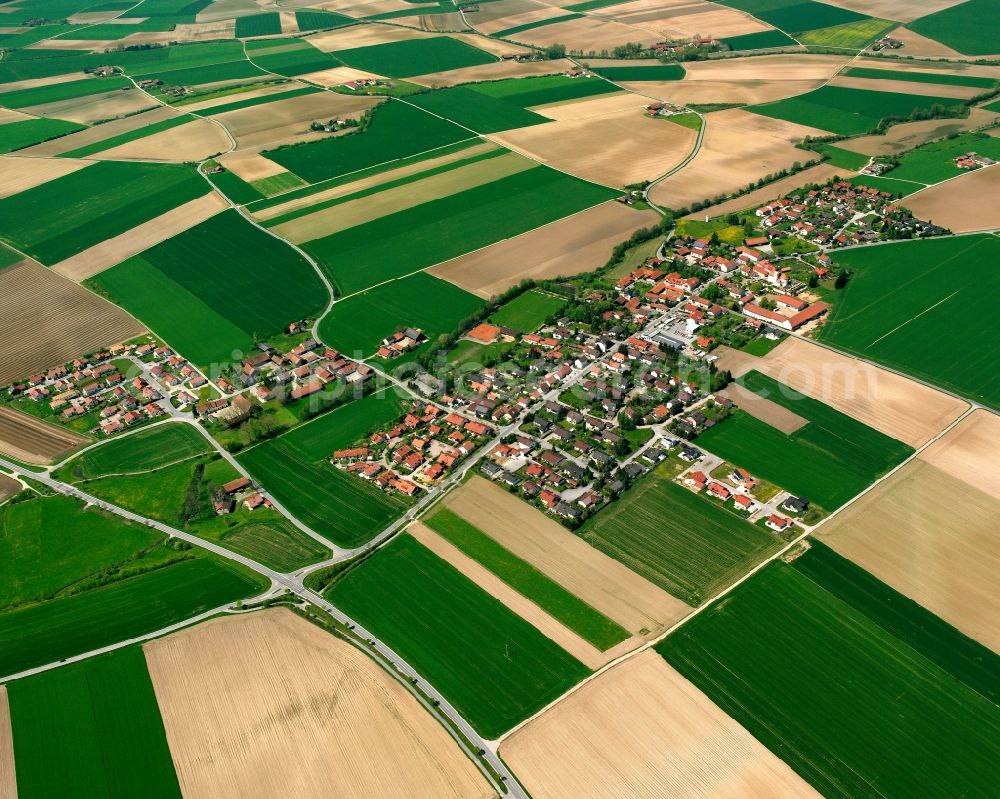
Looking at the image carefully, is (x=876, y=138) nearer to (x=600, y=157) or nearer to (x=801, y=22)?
(x=600, y=157)

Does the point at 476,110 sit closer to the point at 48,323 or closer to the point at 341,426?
the point at 48,323

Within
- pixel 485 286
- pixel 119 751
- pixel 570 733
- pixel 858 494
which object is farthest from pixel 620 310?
pixel 119 751

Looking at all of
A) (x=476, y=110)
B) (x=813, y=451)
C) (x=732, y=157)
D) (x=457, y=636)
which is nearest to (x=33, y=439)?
(x=457, y=636)

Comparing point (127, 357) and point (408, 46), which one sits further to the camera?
point (408, 46)

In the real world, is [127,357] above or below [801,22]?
below

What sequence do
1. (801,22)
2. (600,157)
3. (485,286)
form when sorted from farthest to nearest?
(801,22), (600,157), (485,286)

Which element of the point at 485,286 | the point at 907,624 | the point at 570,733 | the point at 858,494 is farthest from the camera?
the point at 485,286

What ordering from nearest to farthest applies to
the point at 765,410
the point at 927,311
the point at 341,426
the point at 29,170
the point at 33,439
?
1. the point at 765,410
2. the point at 341,426
3. the point at 33,439
4. the point at 927,311
5. the point at 29,170
